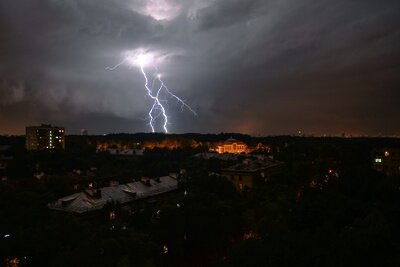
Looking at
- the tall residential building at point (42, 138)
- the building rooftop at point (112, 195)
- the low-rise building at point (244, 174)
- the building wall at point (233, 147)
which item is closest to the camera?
the building rooftop at point (112, 195)

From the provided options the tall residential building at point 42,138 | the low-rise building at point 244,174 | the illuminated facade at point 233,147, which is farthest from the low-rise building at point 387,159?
the tall residential building at point 42,138

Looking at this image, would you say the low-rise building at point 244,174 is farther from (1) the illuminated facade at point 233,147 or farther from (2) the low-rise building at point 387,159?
(1) the illuminated facade at point 233,147

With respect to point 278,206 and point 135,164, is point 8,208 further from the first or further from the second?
point 135,164

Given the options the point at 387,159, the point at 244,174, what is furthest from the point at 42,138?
the point at 387,159

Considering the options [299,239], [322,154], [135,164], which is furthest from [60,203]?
[322,154]

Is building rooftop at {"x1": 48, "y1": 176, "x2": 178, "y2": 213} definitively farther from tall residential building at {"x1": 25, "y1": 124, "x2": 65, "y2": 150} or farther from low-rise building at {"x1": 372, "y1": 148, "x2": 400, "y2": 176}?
tall residential building at {"x1": 25, "y1": 124, "x2": 65, "y2": 150}

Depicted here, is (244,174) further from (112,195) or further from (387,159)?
(387,159)

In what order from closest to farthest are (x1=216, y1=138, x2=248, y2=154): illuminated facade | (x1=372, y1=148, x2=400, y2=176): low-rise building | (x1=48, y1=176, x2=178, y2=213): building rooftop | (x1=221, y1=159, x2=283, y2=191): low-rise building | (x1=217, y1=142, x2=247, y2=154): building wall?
(x1=48, y1=176, x2=178, y2=213): building rooftop, (x1=221, y1=159, x2=283, y2=191): low-rise building, (x1=372, y1=148, x2=400, y2=176): low-rise building, (x1=216, y1=138, x2=248, y2=154): illuminated facade, (x1=217, y1=142, x2=247, y2=154): building wall

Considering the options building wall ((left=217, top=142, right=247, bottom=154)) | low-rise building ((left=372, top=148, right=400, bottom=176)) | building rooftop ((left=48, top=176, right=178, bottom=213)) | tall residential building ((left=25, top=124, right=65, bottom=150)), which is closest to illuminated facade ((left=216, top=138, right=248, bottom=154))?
building wall ((left=217, top=142, right=247, bottom=154))
